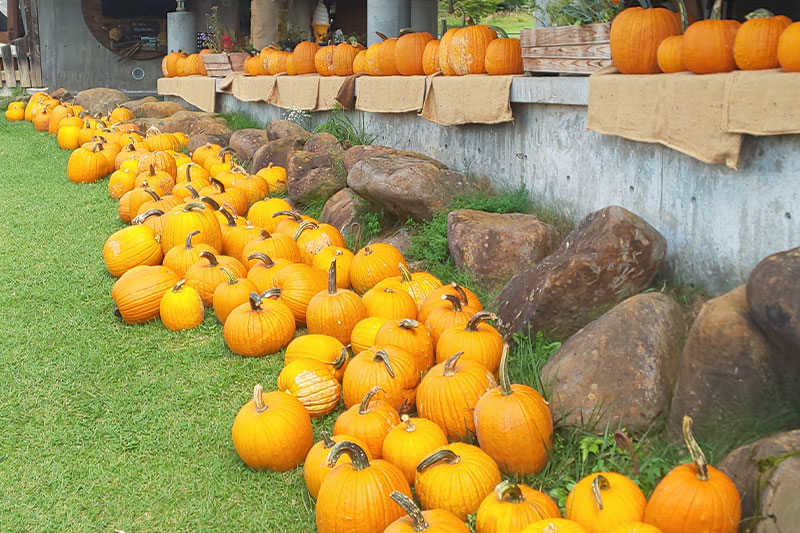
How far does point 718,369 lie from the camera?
10.2 ft

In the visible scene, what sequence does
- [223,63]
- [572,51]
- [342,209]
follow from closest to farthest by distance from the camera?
[572,51] → [342,209] → [223,63]

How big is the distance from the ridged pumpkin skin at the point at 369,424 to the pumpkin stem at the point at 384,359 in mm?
226

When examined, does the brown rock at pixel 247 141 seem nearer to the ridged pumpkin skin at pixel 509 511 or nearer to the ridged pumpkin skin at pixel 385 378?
the ridged pumpkin skin at pixel 385 378

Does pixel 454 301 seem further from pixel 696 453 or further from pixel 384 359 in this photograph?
pixel 696 453

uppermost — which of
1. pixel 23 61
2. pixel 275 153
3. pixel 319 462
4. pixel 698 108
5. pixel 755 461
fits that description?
pixel 23 61

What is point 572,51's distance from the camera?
17.6ft

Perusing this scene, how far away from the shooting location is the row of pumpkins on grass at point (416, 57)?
634cm

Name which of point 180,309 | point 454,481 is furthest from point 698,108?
point 180,309

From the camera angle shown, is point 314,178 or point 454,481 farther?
point 314,178

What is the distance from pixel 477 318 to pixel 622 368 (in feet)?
2.78

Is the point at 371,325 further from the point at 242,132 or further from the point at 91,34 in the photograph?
the point at 91,34

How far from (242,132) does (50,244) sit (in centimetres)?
368

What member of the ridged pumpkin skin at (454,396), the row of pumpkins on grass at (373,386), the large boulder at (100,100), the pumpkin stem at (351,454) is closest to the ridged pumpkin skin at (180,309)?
the row of pumpkins on grass at (373,386)

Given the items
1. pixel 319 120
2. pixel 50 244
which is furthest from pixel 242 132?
pixel 50 244
